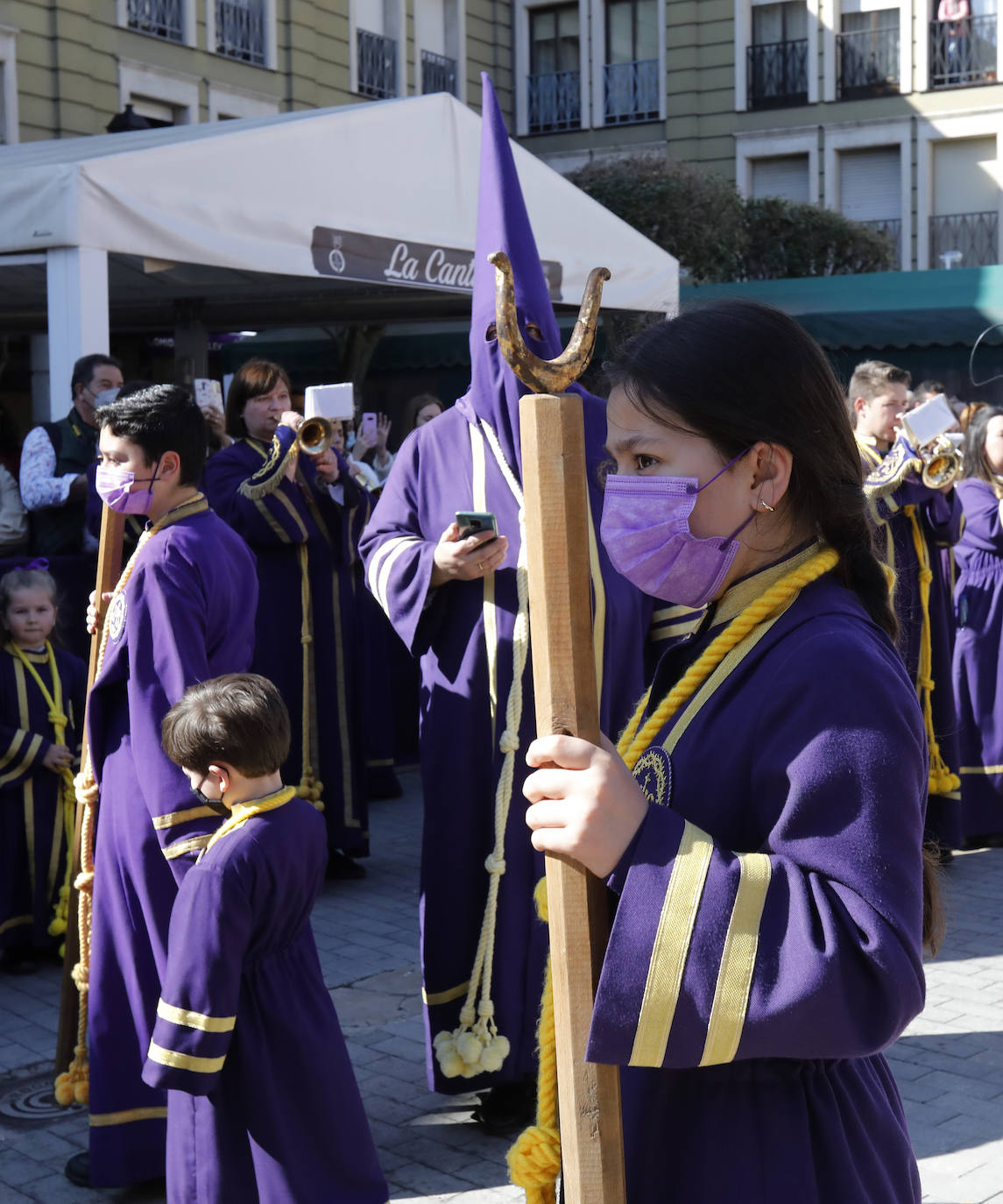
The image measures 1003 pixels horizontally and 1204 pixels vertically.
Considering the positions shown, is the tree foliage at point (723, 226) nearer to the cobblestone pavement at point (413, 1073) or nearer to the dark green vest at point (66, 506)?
the dark green vest at point (66, 506)

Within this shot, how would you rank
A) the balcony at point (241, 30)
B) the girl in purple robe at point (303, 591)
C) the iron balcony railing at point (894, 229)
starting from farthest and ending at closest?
the iron balcony railing at point (894, 229) → the balcony at point (241, 30) → the girl in purple robe at point (303, 591)

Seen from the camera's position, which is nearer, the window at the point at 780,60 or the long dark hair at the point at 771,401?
the long dark hair at the point at 771,401

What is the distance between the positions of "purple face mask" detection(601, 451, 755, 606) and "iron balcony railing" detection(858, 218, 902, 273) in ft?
85.5

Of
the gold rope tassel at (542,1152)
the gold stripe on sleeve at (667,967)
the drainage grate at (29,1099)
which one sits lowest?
the drainage grate at (29,1099)

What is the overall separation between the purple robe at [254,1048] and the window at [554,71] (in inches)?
1110

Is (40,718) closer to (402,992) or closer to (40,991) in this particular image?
(40,991)

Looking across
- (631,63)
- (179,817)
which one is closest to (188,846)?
(179,817)

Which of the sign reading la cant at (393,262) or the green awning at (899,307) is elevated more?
the green awning at (899,307)

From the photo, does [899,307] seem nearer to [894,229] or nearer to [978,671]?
[978,671]

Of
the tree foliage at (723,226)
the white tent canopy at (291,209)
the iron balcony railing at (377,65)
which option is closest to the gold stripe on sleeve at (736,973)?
the white tent canopy at (291,209)

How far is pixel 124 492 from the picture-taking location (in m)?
3.69

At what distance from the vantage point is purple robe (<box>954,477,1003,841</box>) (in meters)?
7.32

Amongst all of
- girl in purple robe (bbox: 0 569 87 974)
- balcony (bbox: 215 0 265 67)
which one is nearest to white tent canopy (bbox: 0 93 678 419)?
girl in purple robe (bbox: 0 569 87 974)

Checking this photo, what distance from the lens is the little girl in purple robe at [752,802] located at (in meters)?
1.42
